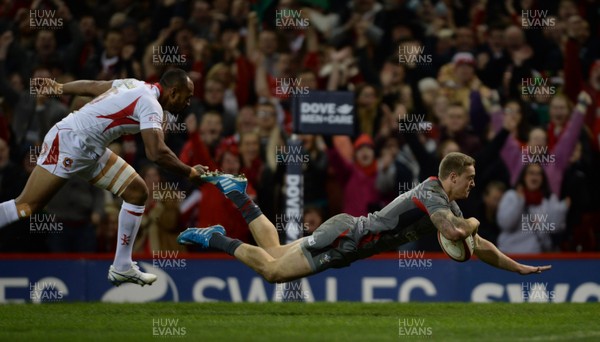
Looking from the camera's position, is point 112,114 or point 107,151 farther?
point 107,151

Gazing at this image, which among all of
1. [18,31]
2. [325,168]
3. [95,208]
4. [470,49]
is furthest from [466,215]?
[18,31]

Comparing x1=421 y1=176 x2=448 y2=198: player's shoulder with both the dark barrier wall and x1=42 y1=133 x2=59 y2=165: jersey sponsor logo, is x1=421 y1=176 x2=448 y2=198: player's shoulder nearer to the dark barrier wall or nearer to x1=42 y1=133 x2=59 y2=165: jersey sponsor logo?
the dark barrier wall

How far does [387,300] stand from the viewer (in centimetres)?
1377

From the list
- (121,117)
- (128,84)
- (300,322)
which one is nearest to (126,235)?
(121,117)

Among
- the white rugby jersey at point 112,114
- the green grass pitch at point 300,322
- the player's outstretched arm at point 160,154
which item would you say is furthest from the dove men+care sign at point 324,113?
the player's outstretched arm at point 160,154

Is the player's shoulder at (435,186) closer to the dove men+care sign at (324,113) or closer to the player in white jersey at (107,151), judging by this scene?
the player in white jersey at (107,151)

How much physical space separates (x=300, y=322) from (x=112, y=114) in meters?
2.81

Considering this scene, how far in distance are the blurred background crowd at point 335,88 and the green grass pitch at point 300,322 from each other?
6.61ft

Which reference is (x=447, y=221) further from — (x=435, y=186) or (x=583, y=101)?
(x=583, y=101)

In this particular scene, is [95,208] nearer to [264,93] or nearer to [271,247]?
[264,93]

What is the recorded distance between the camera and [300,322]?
35.7 feet

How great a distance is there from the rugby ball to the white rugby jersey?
311cm

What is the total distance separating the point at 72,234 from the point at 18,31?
407cm

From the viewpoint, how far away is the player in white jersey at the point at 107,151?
36.1ft
